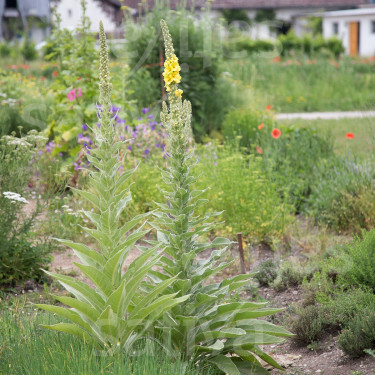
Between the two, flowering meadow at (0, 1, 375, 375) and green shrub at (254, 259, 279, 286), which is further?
green shrub at (254, 259, 279, 286)

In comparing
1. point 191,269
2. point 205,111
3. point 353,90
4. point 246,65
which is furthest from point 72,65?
point 353,90

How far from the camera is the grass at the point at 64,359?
100.0 inches

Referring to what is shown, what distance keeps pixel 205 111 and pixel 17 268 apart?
18.0 feet

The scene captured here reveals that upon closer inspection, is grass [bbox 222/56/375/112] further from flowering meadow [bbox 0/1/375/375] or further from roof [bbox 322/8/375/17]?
roof [bbox 322/8/375/17]

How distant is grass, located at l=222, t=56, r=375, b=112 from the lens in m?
13.8

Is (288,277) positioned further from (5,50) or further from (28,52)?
(5,50)

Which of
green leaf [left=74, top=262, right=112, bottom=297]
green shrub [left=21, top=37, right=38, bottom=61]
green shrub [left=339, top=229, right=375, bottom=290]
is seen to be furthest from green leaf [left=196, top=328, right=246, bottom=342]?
green shrub [left=21, top=37, right=38, bottom=61]

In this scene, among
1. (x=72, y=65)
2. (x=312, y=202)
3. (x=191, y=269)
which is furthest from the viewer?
(x=72, y=65)

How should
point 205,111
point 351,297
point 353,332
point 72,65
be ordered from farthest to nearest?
point 205,111, point 72,65, point 351,297, point 353,332

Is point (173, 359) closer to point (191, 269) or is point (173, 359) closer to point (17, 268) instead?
point (191, 269)

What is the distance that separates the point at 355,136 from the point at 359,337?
615 cm

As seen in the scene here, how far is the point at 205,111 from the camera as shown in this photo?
31.3ft

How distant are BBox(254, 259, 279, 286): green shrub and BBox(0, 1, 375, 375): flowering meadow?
11 mm

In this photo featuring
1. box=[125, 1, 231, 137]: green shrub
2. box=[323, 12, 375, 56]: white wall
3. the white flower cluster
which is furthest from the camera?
box=[323, 12, 375, 56]: white wall
